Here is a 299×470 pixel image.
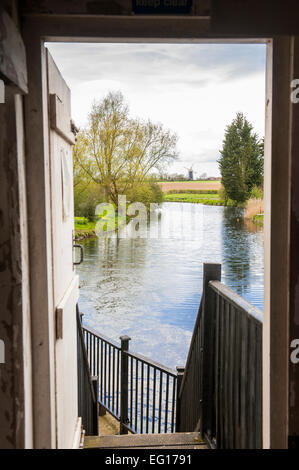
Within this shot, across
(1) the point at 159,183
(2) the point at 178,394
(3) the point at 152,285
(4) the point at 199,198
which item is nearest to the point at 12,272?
(2) the point at 178,394

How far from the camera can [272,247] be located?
1.22 metres

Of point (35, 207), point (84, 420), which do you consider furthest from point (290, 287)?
point (84, 420)

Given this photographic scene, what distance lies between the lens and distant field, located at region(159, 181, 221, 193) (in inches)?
149

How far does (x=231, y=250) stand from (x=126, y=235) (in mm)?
2713

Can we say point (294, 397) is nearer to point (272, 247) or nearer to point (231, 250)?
point (272, 247)

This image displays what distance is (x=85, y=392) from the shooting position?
274 centimetres

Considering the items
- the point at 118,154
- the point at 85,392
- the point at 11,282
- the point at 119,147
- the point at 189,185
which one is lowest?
the point at 85,392

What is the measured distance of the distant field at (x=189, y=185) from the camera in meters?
3.78

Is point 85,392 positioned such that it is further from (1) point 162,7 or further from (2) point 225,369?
(1) point 162,7

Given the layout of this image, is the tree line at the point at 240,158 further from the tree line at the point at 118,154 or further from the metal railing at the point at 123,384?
the metal railing at the point at 123,384

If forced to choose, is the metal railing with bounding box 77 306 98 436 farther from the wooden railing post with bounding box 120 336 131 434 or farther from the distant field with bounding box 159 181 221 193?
the distant field with bounding box 159 181 221 193

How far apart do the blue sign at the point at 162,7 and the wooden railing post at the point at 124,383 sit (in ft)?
9.20

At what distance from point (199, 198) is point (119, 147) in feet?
7.06

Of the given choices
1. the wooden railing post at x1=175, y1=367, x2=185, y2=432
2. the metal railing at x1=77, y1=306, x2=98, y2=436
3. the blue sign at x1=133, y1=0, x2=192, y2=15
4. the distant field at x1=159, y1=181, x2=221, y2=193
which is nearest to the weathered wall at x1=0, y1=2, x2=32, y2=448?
the blue sign at x1=133, y1=0, x2=192, y2=15
